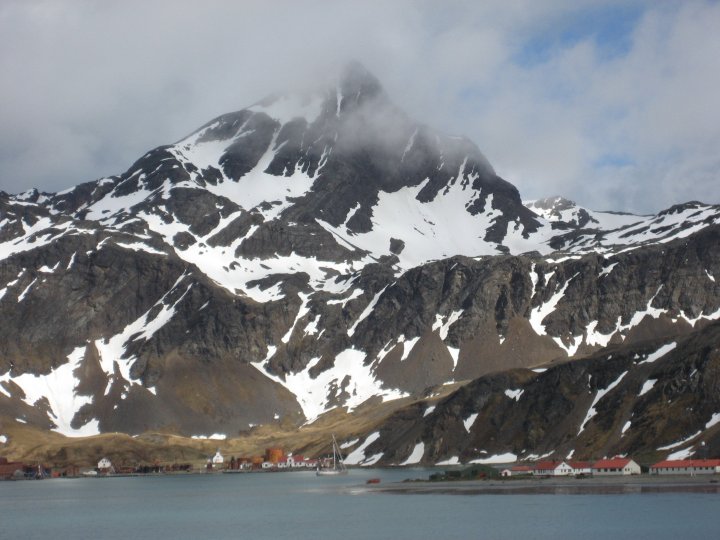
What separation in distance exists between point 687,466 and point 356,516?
53.2 m

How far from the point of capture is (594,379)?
7717 inches

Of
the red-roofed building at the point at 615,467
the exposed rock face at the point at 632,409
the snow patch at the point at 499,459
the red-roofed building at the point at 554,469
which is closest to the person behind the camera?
the red-roofed building at the point at 615,467

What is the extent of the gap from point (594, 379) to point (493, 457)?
22.6 meters

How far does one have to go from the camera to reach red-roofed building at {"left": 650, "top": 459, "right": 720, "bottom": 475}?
451 ft

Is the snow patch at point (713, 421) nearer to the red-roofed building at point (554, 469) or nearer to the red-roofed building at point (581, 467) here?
the red-roofed building at point (581, 467)

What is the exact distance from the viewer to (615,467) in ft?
490

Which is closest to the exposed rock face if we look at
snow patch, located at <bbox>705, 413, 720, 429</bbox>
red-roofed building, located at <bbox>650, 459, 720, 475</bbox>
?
snow patch, located at <bbox>705, 413, 720, 429</bbox>

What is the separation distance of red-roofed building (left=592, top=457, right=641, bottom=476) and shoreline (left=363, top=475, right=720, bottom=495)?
13.7 feet

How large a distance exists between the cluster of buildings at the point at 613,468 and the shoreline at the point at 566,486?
126 inches

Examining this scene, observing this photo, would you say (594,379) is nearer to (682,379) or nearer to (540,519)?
(682,379)

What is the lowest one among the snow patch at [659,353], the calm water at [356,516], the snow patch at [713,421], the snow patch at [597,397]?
the calm water at [356,516]

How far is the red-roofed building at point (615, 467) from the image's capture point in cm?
14762

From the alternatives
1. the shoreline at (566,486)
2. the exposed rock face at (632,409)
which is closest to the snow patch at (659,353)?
the exposed rock face at (632,409)

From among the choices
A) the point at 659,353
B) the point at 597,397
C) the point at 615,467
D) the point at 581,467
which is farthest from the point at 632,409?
the point at 615,467
